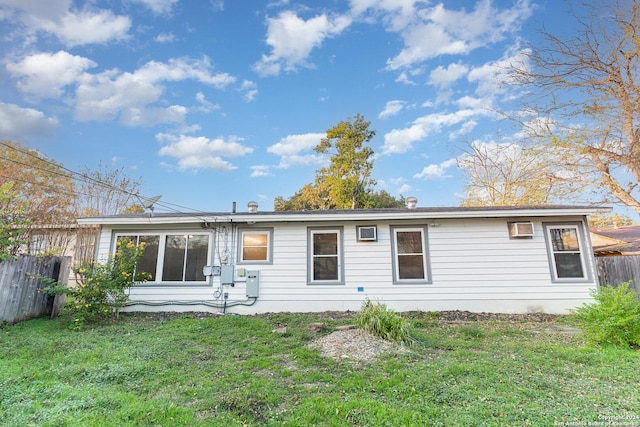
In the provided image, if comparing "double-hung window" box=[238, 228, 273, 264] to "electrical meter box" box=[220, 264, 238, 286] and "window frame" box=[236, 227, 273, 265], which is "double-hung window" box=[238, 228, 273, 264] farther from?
"electrical meter box" box=[220, 264, 238, 286]

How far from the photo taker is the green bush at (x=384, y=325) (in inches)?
184

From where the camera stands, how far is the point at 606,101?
9.34m

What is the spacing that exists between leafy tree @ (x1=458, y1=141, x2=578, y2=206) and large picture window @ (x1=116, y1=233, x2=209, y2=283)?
1097 centimetres

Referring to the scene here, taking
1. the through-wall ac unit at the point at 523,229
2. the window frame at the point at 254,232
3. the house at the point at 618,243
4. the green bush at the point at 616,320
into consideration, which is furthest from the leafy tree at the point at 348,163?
the green bush at the point at 616,320

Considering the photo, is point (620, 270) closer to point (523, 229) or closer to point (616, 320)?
point (523, 229)

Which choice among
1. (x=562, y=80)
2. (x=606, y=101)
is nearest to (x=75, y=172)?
(x=562, y=80)

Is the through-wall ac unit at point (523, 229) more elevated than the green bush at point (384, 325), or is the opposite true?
the through-wall ac unit at point (523, 229)

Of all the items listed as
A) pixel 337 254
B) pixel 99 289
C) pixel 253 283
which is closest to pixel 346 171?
pixel 337 254

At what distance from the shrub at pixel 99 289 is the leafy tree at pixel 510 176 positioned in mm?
12514

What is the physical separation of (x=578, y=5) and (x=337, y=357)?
12.0 metres

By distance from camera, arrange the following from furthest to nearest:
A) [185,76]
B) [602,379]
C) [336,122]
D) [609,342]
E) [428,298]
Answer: [336,122], [185,76], [428,298], [609,342], [602,379]

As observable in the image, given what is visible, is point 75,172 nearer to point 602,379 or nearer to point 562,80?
point 602,379

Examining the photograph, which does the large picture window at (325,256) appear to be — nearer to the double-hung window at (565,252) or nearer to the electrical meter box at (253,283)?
the electrical meter box at (253,283)

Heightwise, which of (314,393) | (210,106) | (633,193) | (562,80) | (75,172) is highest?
(210,106)
